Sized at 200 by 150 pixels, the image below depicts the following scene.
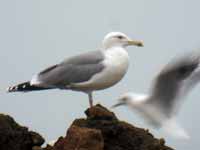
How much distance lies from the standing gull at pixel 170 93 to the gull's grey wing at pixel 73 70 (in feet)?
12.0

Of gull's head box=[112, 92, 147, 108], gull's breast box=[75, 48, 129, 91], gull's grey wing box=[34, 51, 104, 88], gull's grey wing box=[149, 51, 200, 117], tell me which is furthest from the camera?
gull's grey wing box=[34, 51, 104, 88]

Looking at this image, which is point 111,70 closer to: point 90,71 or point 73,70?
point 90,71

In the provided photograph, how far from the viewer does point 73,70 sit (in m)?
13.1

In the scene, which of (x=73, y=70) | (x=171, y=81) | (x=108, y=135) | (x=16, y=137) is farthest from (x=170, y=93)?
(x=73, y=70)

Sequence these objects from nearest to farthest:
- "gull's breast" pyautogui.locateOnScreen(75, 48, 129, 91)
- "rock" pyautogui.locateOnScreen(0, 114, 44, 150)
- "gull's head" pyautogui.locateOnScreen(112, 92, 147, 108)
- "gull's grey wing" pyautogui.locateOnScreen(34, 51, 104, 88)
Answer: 1. "gull's head" pyautogui.locateOnScreen(112, 92, 147, 108)
2. "rock" pyautogui.locateOnScreen(0, 114, 44, 150)
3. "gull's breast" pyautogui.locateOnScreen(75, 48, 129, 91)
4. "gull's grey wing" pyautogui.locateOnScreen(34, 51, 104, 88)

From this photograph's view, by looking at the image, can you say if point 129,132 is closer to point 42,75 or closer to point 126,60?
point 126,60

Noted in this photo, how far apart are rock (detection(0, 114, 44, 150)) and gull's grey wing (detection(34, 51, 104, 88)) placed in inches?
93.8

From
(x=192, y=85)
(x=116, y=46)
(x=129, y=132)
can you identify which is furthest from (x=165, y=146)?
Answer: (x=116, y=46)

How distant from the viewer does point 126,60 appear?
12.4 meters

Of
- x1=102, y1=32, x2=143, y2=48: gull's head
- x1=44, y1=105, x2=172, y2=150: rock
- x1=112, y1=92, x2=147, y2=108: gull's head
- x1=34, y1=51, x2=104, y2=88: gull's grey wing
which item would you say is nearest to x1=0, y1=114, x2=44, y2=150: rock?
x1=44, y1=105, x2=172, y2=150: rock

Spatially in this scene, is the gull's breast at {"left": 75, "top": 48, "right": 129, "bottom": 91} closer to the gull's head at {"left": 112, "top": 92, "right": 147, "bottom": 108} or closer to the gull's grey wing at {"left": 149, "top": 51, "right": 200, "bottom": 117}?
the gull's head at {"left": 112, "top": 92, "right": 147, "bottom": 108}

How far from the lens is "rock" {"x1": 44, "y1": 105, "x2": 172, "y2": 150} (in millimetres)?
9422

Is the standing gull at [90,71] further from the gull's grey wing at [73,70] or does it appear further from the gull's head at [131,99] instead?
the gull's head at [131,99]

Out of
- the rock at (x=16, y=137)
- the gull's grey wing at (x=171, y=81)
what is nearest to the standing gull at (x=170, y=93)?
the gull's grey wing at (x=171, y=81)
